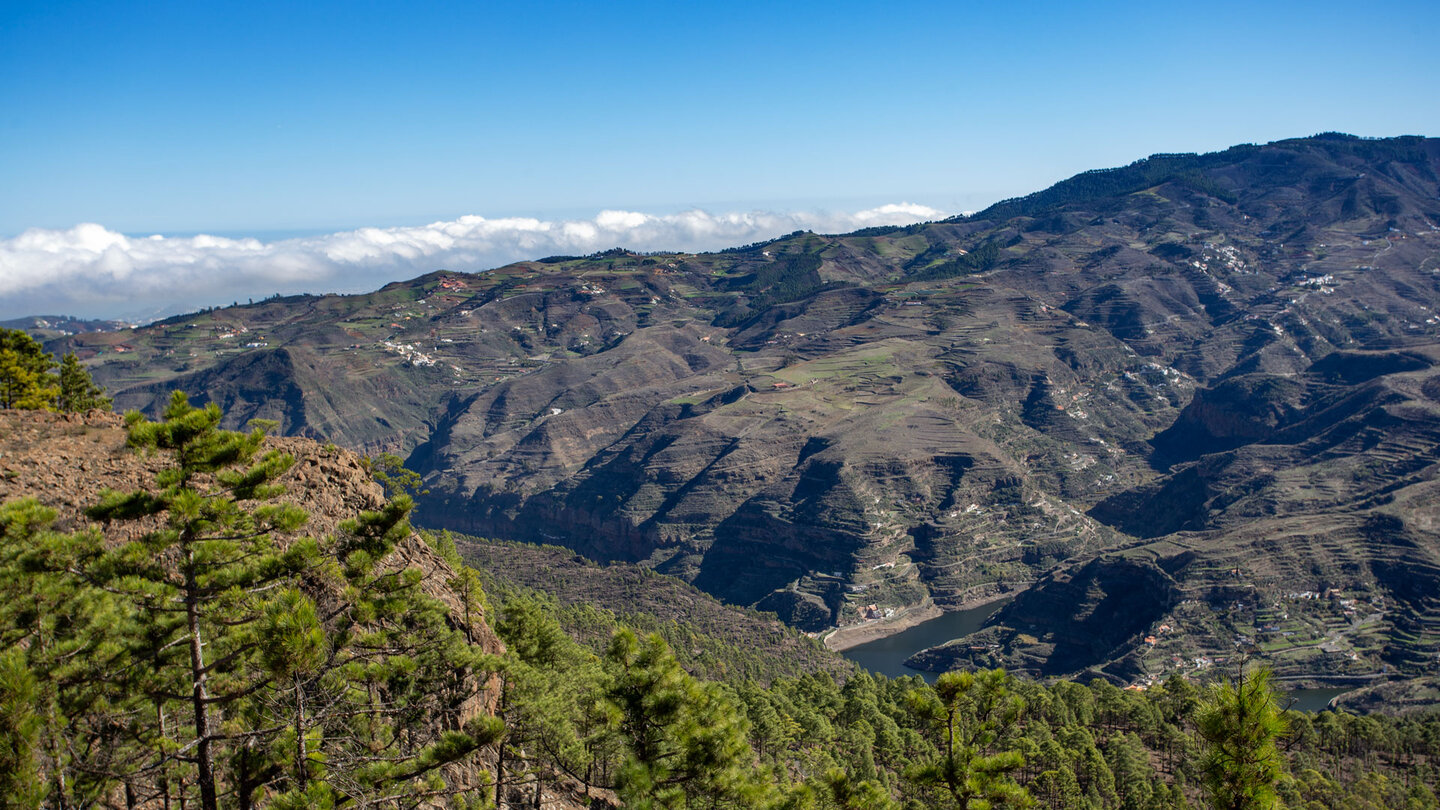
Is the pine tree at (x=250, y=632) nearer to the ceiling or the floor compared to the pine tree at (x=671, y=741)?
nearer to the ceiling

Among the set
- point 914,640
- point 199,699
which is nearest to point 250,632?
point 199,699

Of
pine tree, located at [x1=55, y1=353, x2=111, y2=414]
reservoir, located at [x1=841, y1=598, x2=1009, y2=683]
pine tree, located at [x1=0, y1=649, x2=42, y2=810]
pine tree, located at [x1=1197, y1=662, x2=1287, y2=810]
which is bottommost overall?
reservoir, located at [x1=841, y1=598, x2=1009, y2=683]

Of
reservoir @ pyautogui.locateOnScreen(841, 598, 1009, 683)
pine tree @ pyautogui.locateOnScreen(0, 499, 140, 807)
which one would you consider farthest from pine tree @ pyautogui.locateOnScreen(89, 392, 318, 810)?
reservoir @ pyautogui.locateOnScreen(841, 598, 1009, 683)

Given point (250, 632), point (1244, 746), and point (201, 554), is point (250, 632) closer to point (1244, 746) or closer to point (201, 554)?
point (201, 554)

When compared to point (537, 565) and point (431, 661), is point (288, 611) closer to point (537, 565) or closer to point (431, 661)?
point (431, 661)

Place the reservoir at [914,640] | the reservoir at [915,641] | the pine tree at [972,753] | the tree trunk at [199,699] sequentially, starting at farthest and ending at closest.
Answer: the reservoir at [914,640] < the reservoir at [915,641] < the pine tree at [972,753] < the tree trunk at [199,699]

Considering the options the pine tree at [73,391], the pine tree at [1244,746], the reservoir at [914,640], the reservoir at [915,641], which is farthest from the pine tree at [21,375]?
the reservoir at [914,640]

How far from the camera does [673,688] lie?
2458 cm

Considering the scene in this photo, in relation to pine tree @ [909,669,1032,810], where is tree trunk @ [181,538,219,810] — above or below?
above

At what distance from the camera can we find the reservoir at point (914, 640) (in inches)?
5772

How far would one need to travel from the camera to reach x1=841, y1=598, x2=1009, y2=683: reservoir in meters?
147

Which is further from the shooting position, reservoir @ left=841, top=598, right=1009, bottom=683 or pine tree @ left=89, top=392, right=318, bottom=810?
reservoir @ left=841, top=598, right=1009, bottom=683

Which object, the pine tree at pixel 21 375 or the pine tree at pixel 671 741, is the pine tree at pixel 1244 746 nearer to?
the pine tree at pixel 671 741

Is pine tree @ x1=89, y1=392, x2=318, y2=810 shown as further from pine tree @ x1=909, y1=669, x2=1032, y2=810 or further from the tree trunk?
pine tree @ x1=909, y1=669, x2=1032, y2=810
